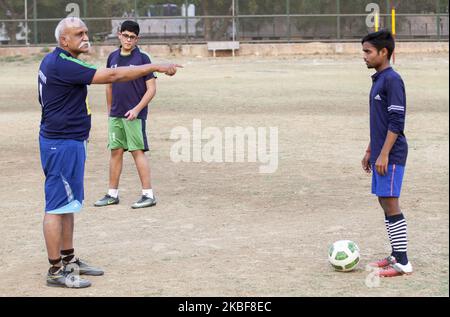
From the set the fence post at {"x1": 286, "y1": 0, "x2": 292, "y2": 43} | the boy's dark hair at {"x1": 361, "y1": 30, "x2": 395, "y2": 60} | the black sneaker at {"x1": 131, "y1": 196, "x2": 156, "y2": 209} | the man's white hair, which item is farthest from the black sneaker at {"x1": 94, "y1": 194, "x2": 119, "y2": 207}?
the fence post at {"x1": 286, "y1": 0, "x2": 292, "y2": 43}

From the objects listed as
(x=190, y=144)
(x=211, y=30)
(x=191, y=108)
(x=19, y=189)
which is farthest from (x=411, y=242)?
(x=211, y=30)

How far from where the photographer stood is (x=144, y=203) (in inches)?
374

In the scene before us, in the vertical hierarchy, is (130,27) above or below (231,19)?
below

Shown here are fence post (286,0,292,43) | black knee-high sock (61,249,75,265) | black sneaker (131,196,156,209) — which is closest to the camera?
black knee-high sock (61,249,75,265)

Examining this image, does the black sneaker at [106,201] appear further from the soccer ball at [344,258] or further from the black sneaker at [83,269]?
the soccer ball at [344,258]

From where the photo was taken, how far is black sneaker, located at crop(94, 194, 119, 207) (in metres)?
9.60

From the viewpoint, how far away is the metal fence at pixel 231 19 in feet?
128

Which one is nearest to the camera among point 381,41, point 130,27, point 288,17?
point 381,41

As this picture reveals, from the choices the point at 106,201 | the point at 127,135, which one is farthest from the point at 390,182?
the point at 106,201

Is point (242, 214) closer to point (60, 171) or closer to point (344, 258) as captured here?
point (344, 258)

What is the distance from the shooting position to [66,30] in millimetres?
6570

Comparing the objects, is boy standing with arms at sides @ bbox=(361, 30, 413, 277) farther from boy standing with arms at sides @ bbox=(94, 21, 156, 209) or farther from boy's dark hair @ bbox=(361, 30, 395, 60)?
boy standing with arms at sides @ bbox=(94, 21, 156, 209)

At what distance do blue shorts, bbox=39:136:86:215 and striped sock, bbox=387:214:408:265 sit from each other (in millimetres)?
2473

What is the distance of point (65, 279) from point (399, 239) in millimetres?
2558
